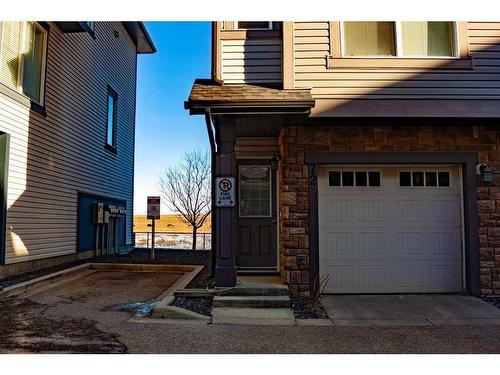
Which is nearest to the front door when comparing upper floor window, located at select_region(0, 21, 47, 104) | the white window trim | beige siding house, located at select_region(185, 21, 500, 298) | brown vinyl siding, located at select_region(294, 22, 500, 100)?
beige siding house, located at select_region(185, 21, 500, 298)

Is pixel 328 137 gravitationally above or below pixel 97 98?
below

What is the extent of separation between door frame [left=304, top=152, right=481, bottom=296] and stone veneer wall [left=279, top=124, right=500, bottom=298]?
0.26ft

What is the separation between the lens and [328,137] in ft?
22.4

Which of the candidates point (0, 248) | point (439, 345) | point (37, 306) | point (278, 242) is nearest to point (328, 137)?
point (278, 242)

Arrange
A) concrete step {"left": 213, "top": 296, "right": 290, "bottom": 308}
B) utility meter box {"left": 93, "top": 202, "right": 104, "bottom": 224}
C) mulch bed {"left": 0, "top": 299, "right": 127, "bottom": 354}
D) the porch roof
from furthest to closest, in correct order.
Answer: utility meter box {"left": 93, "top": 202, "right": 104, "bottom": 224}
the porch roof
concrete step {"left": 213, "top": 296, "right": 290, "bottom": 308}
mulch bed {"left": 0, "top": 299, "right": 127, "bottom": 354}

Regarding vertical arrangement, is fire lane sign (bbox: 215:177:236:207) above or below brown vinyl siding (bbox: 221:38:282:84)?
below

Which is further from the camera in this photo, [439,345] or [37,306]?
[37,306]

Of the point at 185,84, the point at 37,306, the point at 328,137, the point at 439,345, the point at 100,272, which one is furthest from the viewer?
the point at 185,84

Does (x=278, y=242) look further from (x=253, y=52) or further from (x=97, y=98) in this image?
(x=97, y=98)

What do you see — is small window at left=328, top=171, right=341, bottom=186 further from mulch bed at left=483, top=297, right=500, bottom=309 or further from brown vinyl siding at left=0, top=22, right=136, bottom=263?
brown vinyl siding at left=0, top=22, right=136, bottom=263

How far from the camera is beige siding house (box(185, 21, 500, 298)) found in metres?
6.70

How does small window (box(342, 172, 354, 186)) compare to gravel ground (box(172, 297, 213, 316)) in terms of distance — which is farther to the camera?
small window (box(342, 172, 354, 186))

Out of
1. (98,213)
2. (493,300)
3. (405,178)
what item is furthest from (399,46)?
(98,213)

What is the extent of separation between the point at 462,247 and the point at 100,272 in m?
7.55
